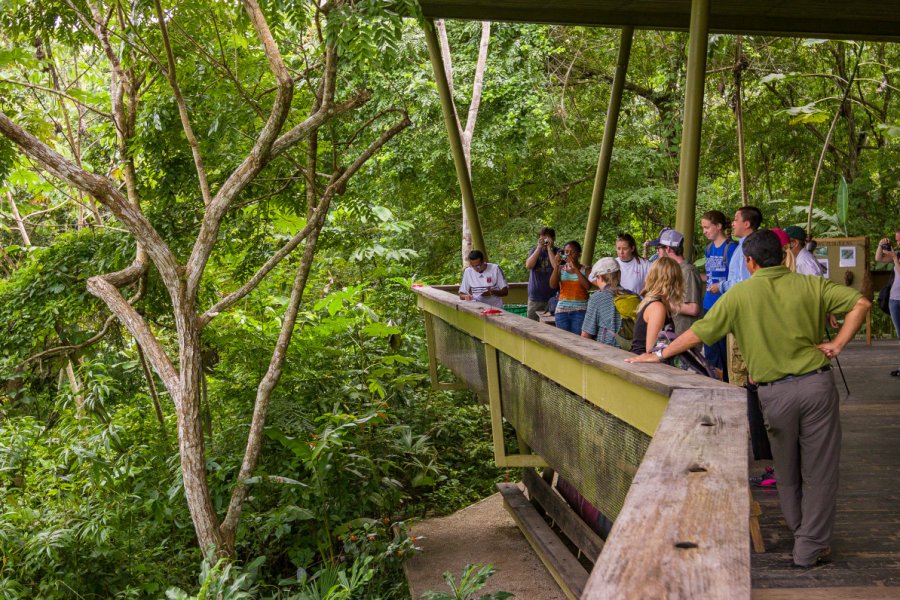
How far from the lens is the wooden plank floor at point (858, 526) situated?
3.75 metres

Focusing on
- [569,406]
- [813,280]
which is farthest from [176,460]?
[813,280]

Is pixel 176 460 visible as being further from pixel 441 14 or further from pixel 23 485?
pixel 441 14

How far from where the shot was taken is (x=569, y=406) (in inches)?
184

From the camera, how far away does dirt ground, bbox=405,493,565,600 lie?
708cm

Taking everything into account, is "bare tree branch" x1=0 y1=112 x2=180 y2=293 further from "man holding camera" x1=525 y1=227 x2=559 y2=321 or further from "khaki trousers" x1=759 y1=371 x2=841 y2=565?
"khaki trousers" x1=759 y1=371 x2=841 y2=565

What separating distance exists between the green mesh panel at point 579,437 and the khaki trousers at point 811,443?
2.66 ft

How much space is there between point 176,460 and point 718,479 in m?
6.77

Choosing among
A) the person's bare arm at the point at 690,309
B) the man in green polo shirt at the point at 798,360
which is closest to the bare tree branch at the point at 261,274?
the person's bare arm at the point at 690,309

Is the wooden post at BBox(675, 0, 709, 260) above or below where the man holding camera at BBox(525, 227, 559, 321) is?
above

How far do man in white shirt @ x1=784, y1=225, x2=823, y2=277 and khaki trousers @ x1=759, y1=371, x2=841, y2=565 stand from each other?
3.12m

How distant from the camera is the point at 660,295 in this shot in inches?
176

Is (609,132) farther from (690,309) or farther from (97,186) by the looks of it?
(97,186)

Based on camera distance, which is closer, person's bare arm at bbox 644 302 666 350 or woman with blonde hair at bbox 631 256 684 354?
person's bare arm at bbox 644 302 666 350

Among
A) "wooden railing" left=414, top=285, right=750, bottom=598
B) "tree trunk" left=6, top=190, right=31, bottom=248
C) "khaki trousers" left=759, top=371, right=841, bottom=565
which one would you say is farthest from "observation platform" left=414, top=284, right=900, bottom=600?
"tree trunk" left=6, top=190, right=31, bottom=248
